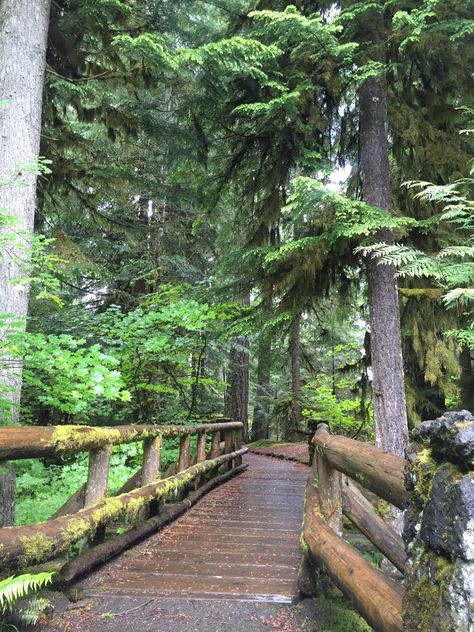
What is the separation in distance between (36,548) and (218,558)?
2.08 metres

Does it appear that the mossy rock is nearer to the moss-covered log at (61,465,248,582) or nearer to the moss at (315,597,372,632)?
the moss at (315,597,372,632)

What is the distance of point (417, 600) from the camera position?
5.32ft

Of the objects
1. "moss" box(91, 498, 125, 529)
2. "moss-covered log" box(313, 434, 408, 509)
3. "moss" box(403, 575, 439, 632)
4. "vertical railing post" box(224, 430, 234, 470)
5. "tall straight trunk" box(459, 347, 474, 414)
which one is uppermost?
"tall straight trunk" box(459, 347, 474, 414)

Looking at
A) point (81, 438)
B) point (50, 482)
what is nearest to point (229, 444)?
point (50, 482)

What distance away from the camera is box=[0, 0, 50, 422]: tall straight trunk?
5.92 metres

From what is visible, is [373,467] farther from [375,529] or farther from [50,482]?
[50,482]

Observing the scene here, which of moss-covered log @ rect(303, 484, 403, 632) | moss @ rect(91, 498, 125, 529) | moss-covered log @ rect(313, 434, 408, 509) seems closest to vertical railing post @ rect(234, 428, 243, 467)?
moss @ rect(91, 498, 125, 529)

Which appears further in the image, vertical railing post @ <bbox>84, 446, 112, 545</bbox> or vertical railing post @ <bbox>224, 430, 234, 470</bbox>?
vertical railing post @ <bbox>224, 430, 234, 470</bbox>

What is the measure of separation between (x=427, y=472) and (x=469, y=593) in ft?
1.31

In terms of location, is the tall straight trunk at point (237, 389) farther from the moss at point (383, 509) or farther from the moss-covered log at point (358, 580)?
the moss-covered log at point (358, 580)

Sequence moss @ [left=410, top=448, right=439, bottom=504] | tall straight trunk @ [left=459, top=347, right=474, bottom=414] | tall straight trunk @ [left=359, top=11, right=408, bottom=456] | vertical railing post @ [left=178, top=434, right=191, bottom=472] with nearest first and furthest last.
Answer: moss @ [left=410, top=448, right=439, bottom=504]
vertical railing post @ [left=178, top=434, right=191, bottom=472]
tall straight trunk @ [left=359, top=11, right=408, bottom=456]
tall straight trunk @ [left=459, top=347, right=474, bottom=414]

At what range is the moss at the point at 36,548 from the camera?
2.60m

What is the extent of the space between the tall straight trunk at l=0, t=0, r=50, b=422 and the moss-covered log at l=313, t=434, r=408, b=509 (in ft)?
14.1

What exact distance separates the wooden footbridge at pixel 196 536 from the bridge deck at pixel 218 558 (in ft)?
0.03
